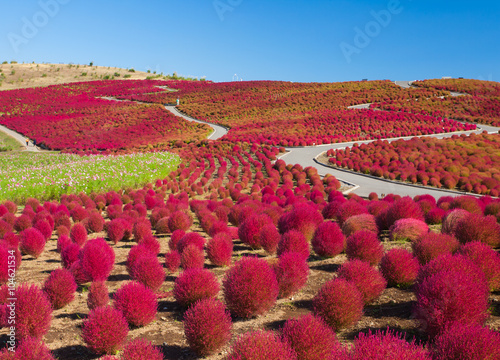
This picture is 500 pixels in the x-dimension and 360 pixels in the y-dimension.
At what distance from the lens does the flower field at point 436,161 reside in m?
20.2

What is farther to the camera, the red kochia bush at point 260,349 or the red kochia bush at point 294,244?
the red kochia bush at point 294,244

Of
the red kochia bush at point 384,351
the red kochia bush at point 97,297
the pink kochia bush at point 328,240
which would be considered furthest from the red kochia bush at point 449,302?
the red kochia bush at point 97,297

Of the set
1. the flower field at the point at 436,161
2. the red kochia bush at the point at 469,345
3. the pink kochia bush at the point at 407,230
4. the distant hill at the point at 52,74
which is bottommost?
the red kochia bush at the point at 469,345

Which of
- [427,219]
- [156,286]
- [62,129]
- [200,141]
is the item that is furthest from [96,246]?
[62,129]

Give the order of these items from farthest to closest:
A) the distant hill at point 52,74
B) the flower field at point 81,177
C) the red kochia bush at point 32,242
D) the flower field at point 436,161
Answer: the distant hill at point 52,74, the flower field at point 436,161, the flower field at point 81,177, the red kochia bush at point 32,242

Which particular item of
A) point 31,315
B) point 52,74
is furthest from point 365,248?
point 52,74

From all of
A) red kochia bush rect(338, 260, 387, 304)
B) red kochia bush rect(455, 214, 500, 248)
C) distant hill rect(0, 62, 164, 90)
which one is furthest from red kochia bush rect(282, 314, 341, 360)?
distant hill rect(0, 62, 164, 90)

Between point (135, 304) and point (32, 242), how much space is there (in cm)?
479

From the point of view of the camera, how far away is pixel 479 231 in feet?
23.4

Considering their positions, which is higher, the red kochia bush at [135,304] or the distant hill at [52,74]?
the distant hill at [52,74]

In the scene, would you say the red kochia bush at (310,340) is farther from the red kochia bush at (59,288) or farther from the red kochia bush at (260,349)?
the red kochia bush at (59,288)

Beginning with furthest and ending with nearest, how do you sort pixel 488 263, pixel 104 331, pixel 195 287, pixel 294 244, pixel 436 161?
1. pixel 436 161
2. pixel 294 244
3. pixel 195 287
4. pixel 488 263
5. pixel 104 331

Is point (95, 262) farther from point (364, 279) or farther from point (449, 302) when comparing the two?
point (449, 302)

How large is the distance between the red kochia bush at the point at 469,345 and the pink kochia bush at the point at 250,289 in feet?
7.15
